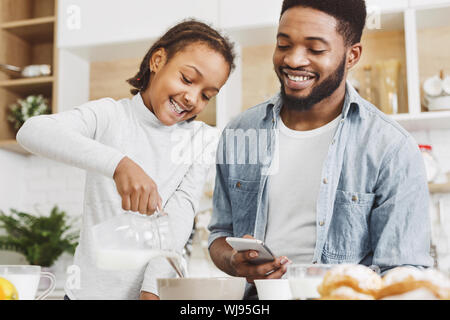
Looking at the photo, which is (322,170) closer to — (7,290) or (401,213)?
(401,213)

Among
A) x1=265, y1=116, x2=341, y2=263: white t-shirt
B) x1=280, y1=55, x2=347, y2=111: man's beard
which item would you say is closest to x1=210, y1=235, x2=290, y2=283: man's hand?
x1=265, y1=116, x2=341, y2=263: white t-shirt

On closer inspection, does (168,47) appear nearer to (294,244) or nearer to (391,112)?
(294,244)

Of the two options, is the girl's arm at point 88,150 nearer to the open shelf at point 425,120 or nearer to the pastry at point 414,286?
the pastry at point 414,286

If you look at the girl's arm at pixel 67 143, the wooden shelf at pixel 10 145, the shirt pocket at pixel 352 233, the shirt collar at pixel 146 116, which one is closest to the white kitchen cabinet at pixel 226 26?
the wooden shelf at pixel 10 145

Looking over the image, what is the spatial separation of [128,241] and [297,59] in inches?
24.9

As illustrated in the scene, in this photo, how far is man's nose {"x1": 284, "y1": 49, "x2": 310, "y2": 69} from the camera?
3.67ft

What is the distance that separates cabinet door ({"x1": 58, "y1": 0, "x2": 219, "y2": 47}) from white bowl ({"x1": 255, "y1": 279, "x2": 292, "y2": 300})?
1464mm

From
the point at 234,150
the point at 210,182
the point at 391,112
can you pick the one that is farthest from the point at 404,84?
the point at 234,150

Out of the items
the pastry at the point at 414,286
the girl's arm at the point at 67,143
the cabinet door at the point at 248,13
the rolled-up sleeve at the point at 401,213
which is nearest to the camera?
the pastry at the point at 414,286

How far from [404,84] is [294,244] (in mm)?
1028

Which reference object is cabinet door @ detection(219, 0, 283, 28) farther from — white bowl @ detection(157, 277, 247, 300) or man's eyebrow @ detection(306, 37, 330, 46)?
white bowl @ detection(157, 277, 247, 300)

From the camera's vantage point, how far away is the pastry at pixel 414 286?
449 millimetres

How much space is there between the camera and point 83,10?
81.4 inches

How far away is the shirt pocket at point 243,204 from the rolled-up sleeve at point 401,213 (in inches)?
Answer: 9.5
